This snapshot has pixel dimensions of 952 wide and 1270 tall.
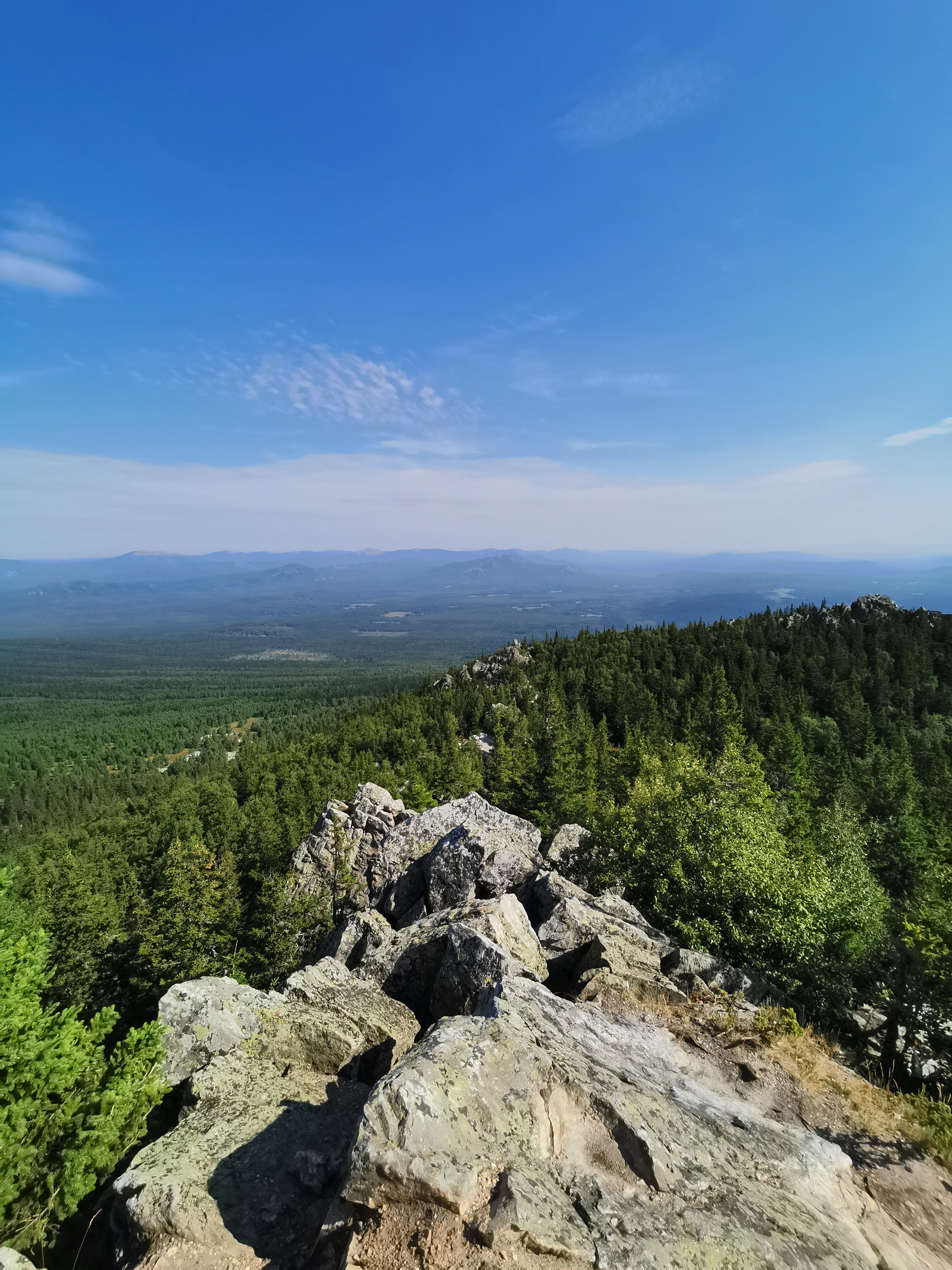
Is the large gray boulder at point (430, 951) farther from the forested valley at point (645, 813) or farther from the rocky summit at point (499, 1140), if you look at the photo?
the forested valley at point (645, 813)

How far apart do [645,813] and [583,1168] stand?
23554mm

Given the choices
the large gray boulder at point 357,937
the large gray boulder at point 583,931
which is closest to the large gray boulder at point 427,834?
the large gray boulder at point 357,937

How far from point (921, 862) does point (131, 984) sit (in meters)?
58.5

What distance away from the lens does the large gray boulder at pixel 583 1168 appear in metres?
8.56

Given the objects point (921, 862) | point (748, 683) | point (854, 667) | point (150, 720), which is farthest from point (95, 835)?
point (150, 720)

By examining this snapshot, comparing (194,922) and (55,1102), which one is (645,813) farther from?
(194,922)

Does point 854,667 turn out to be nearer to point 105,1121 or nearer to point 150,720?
point 105,1121

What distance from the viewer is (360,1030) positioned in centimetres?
1658

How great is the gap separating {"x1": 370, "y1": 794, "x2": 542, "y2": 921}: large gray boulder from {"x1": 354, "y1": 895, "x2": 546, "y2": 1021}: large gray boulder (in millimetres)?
14216

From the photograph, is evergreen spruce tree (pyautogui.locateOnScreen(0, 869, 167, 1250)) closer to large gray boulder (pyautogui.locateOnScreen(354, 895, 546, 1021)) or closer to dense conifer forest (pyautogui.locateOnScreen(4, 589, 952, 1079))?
large gray boulder (pyautogui.locateOnScreen(354, 895, 546, 1021))

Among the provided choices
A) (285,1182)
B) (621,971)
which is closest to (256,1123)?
(285,1182)

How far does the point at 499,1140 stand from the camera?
9.91 metres

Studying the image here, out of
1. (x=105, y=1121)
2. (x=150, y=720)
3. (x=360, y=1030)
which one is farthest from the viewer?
(x=150, y=720)

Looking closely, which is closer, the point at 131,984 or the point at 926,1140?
the point at 926,1140
